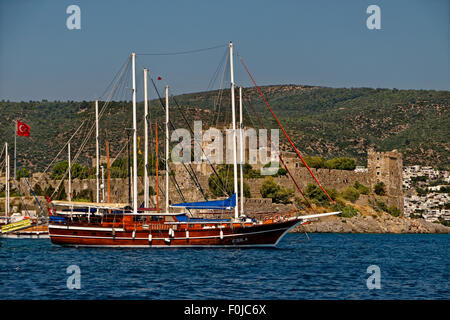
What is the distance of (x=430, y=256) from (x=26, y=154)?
60.0 metres

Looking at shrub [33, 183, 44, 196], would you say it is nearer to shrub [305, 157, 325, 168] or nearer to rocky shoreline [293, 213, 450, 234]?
rocky shoreline [293, 213, 450, 234]

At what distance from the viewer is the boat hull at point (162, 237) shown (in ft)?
107

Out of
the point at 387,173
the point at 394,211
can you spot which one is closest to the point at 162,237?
the point at 394,211

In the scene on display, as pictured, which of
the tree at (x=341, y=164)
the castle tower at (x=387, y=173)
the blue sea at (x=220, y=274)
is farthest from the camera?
the tree at (x=341, y=164)

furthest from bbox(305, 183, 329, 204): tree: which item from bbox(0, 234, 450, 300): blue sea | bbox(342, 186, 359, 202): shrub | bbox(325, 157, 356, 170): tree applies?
bbox(0, 234, 450, 300): blue sea

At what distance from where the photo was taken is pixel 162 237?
32781mm

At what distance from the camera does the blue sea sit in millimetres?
19000

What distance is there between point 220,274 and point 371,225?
3887 cm

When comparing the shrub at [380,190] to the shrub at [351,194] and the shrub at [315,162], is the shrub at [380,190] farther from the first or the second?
the shrub at [315,162]

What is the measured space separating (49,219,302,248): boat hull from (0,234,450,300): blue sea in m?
0.68

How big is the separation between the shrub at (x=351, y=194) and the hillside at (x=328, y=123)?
21.8m

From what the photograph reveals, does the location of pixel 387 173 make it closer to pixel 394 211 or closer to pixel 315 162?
pixel 394 211

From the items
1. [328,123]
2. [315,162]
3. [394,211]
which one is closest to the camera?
[394,211]

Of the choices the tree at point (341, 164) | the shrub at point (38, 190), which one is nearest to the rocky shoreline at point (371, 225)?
the tree at point (341, 164)
